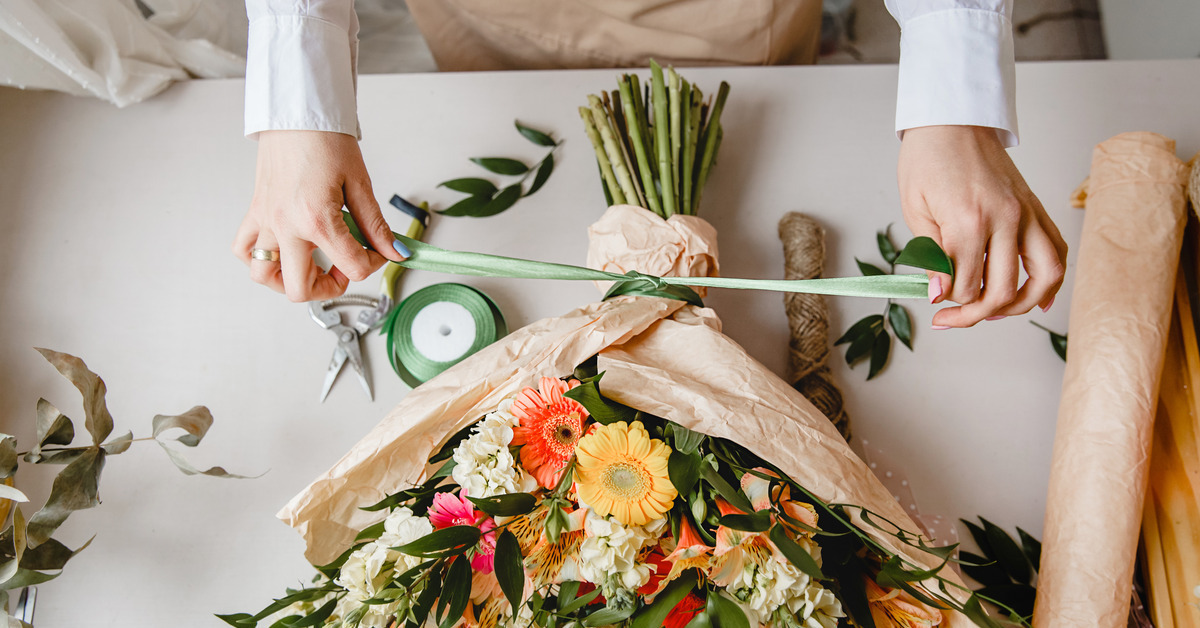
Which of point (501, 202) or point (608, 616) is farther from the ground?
point (501, 202)

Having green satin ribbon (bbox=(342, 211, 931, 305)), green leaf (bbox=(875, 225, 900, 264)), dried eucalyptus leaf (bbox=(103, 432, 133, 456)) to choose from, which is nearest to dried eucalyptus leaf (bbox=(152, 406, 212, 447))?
dried eucalyptus leaf (bbox=(103, 432, 133, 456))

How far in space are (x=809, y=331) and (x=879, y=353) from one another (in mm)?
102

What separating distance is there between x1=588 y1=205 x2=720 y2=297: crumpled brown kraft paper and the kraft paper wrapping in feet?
1.35

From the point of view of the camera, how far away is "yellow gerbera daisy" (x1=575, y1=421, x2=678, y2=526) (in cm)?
47

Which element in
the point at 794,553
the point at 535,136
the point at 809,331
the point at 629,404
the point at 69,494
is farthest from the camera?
the point at 535,136

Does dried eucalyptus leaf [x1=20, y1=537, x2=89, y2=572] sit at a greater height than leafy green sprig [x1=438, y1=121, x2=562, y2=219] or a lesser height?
lesser

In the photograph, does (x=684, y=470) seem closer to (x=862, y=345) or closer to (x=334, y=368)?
(x=862, y=345)

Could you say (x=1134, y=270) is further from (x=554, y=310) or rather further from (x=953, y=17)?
(x=554, y=310)

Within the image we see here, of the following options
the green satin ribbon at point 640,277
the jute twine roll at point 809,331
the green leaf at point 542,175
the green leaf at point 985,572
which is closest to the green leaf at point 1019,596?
the green leaf at point 985,572

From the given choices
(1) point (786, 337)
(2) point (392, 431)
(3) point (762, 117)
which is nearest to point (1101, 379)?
(1) point (786, 337)

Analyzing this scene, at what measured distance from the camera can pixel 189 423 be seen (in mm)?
694

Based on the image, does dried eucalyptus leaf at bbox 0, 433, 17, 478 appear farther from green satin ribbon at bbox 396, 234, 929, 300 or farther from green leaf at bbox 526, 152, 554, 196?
green leaf at bbox 526, 152, 554, 196

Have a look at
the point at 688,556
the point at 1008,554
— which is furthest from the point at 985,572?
the point at 688,556

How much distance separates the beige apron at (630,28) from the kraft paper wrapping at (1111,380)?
0.42 meters
